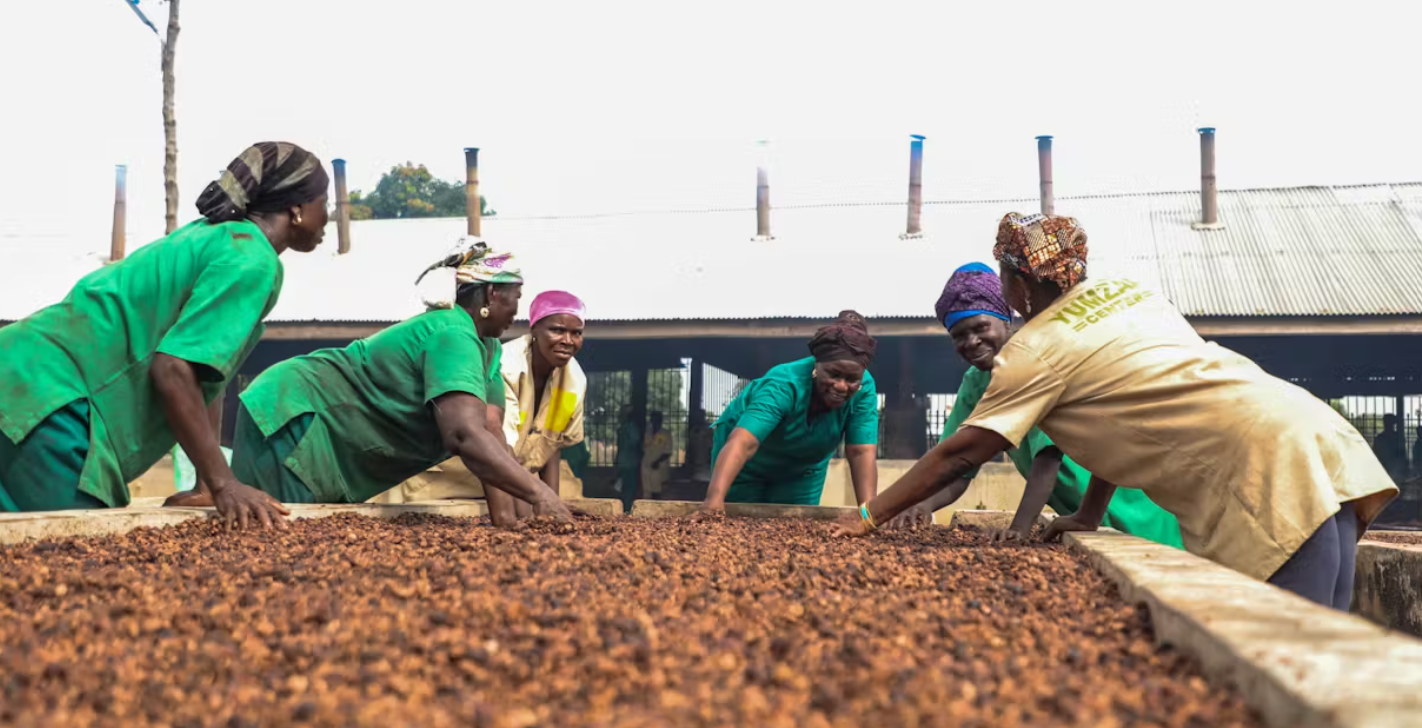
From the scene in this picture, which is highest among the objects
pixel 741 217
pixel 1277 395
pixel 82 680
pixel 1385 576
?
pixel 741 217

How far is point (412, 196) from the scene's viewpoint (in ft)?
141

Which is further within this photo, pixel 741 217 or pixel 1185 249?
pixel 741 217

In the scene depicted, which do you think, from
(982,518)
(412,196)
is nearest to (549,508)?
(982,518)

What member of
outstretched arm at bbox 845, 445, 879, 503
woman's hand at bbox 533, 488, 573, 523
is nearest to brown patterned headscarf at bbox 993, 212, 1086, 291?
woman's hand at bbox 533, 488, 573, 523

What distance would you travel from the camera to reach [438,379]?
11.8 ft

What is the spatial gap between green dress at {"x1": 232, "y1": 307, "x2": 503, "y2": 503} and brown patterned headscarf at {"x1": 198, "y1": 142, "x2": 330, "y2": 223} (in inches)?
21.6

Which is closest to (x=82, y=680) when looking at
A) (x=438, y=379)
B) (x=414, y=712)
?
(x=414, y=712)

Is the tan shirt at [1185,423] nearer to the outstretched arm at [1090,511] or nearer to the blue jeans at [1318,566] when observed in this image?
the blue jeans at [1318,566]

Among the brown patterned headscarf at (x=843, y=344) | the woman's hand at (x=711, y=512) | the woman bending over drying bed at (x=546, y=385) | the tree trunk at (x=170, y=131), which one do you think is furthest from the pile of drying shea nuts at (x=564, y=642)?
the tree trunk at (x=170, y=131)

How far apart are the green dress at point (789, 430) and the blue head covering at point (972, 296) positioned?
949 millimetres

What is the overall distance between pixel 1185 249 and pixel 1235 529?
12626 millimetres

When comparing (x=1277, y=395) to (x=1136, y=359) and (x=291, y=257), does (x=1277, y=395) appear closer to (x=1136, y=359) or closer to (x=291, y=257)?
(x=1136, y=359)

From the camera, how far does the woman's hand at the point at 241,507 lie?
10.5ft

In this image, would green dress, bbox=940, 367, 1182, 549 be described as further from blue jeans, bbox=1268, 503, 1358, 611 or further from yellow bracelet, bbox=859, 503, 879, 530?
blue jeans, bbox=1268, 503, 1358, 611
